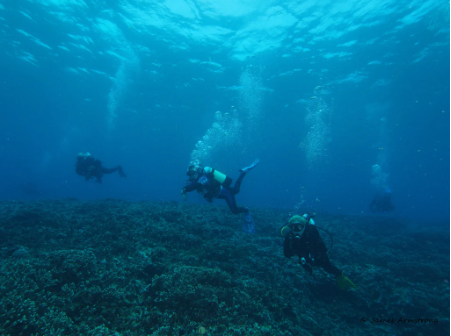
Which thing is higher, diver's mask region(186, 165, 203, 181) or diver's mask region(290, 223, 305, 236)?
diver's mask region(186, 165, 203, 181)

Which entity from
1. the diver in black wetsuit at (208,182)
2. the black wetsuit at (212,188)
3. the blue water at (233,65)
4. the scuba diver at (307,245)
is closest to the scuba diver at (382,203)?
the blue water at (233,65)

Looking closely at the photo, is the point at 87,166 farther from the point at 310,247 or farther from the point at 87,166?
the point at 310,247

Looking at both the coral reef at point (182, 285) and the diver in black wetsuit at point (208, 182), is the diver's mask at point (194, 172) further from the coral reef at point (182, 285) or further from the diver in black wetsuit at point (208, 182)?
the coral reef at point (182, 285)

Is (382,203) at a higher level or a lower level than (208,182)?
higher

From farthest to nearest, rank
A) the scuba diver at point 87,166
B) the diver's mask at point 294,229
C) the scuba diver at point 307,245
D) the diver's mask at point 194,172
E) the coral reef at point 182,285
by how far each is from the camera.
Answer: the scuba diver at point 87,166 → the diver's mask at point 194,172 → the diver's mask at point 294,229 → the scuba diver at point 307,245 → the coral reef at point 182,285

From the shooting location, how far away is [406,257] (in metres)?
8.71

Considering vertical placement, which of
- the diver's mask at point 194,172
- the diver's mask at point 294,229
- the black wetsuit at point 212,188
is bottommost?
the diver's mask at point 294,229

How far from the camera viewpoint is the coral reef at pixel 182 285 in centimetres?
340

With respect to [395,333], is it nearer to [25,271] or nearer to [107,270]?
[107,270]

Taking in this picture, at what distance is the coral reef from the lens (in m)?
3.40

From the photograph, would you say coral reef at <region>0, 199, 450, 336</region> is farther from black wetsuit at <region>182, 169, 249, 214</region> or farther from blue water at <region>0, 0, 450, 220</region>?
blue water at <region>0, 0, 450, 220</region>

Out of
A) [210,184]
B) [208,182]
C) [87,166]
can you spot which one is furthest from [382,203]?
[87,166]

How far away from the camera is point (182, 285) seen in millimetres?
4219

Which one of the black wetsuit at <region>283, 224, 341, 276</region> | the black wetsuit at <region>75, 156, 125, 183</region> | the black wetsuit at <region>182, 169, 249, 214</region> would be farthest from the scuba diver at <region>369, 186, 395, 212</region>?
the black wetsuit at <region>75, 156, 125, 183</region>
